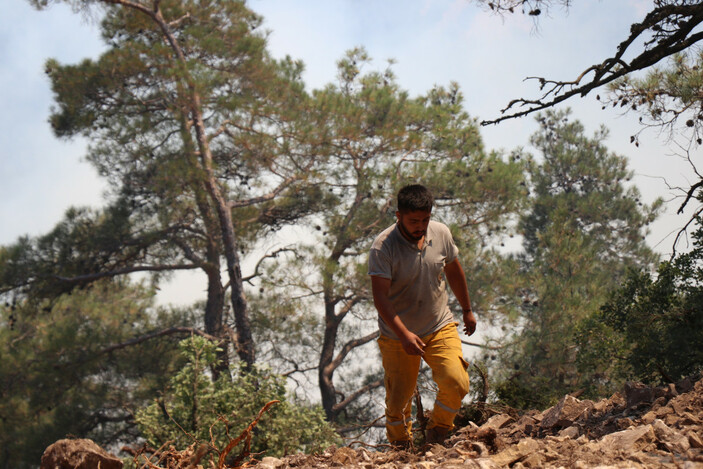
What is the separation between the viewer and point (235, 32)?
533 inches

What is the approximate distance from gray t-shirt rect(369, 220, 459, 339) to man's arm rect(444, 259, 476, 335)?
0.16 meters

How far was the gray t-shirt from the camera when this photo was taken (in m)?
3.90

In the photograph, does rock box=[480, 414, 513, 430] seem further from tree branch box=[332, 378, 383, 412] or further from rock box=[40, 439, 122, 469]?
tree branch box=[332, 378, 383, 412]

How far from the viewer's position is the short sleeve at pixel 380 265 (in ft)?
12.6

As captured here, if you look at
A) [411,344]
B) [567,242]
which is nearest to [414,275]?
[411,344]

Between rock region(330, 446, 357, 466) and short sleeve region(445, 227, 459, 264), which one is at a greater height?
short sleeve region(445, 227, 459, 264)

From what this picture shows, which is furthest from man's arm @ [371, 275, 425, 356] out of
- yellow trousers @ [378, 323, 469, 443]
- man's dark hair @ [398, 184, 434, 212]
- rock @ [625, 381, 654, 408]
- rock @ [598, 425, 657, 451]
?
rock @ [625, 381, 654, 408]

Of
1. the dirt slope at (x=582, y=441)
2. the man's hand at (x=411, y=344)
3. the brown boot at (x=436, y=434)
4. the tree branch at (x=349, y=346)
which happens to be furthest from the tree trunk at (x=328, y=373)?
the man's hand at (x=411, y=344)

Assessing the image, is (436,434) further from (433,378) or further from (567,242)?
(567,242)

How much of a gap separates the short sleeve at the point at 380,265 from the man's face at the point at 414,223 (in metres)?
0.19

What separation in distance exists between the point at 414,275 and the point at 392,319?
1.11 feet

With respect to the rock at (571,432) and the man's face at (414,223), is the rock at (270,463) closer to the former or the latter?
the man's face at (414,223)

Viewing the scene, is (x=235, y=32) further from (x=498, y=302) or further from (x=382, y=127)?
(x=498, y=302)

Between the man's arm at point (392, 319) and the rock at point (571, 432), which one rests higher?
the man's arm at point (392, 319)
